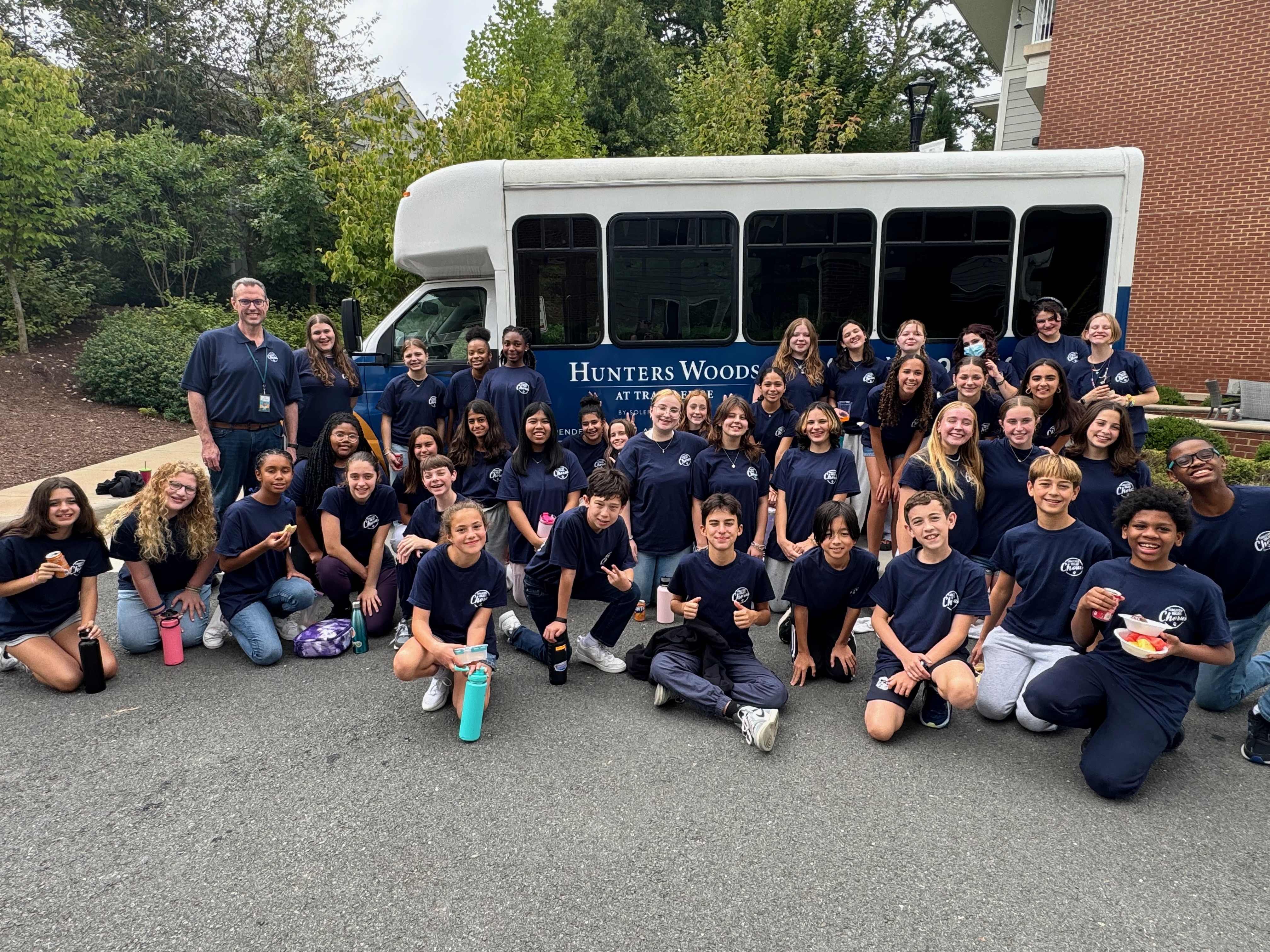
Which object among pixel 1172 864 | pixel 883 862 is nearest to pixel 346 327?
pixel 883 862

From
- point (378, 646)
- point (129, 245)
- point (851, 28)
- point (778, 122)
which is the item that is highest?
point (851, 28)

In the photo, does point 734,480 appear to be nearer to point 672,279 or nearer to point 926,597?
point 926,597

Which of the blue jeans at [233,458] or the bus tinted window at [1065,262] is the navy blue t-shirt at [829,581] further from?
the blue jeans at [233,458]

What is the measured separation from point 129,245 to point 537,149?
10532 mm

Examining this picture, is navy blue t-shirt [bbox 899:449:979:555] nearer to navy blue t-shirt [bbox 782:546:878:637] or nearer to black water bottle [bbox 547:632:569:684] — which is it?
navy blue t-shirt [bbox 782:546:878:637]

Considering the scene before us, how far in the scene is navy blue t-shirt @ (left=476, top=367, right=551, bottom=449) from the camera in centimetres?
618

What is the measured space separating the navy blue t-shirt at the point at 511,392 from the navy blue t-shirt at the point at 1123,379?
13.0 ft

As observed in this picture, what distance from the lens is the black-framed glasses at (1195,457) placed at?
3.74m

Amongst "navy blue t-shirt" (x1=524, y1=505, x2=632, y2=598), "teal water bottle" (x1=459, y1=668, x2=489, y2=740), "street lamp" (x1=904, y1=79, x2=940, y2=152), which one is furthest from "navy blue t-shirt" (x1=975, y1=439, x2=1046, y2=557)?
"street lamp" (x1=904, y1=79, x2=940, y2=152)

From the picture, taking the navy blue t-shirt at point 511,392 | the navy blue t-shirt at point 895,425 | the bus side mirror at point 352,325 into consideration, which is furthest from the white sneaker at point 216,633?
the navy blue t-shirt at point 895,425

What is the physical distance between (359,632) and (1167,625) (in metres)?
4.23

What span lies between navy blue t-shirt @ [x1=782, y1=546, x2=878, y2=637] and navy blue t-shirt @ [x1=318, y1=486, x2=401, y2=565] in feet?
8.74

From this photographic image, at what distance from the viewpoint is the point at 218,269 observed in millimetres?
19359

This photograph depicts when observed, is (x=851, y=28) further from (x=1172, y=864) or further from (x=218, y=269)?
(x=1172, y=864)
